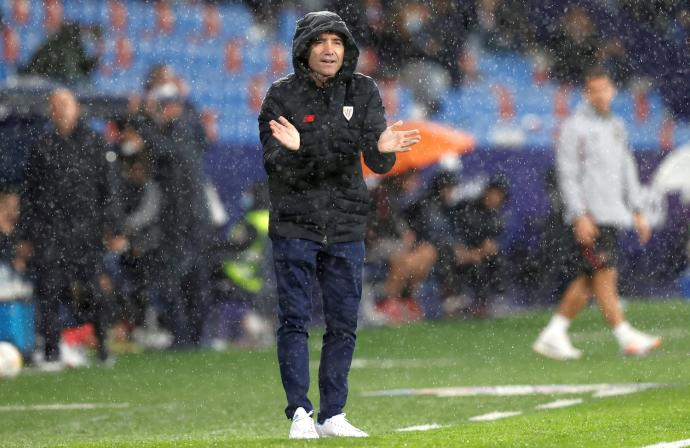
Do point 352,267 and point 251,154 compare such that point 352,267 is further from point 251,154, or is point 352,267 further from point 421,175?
point 421,175

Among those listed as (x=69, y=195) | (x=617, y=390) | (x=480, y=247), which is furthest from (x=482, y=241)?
(x=617, y=390)

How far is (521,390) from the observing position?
1036 centimetres

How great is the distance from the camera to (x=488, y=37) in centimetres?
2172

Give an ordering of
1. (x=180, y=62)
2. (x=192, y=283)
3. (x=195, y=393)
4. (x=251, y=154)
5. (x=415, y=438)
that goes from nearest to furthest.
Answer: (x=415, y=438) → (x=195, y=393) → (x=192, y=283) → (x=251, y=154) → (x=180, y=62)

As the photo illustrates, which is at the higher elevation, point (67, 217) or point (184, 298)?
point (67, 217)

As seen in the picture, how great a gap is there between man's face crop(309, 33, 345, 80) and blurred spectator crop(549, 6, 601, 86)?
14.9 metres

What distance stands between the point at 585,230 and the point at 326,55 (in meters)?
5.74

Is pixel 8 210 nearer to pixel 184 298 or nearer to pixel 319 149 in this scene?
pixel 184 298

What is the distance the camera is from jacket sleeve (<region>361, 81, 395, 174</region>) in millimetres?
7172

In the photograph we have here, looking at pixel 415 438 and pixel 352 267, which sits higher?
pixel 352 267

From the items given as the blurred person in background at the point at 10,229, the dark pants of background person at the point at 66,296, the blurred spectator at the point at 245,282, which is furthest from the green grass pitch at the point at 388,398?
the blurred person in background at the point at 10,229

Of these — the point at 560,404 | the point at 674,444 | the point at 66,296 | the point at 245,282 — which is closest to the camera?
the point at 674,444

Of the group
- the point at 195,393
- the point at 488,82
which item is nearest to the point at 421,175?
the point at 488,82

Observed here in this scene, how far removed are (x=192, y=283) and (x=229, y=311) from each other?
29.0 inches
